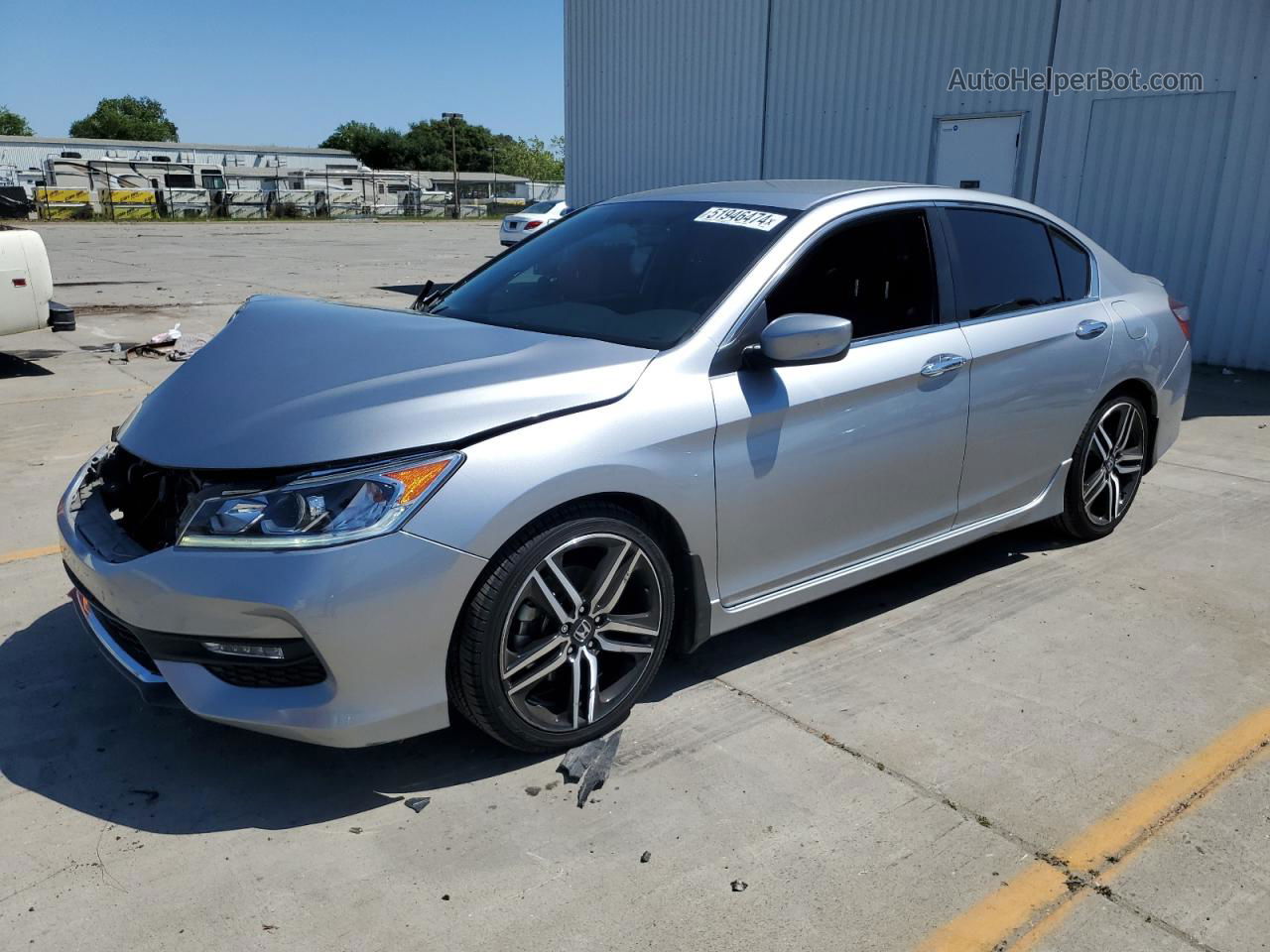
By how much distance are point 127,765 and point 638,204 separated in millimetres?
2732

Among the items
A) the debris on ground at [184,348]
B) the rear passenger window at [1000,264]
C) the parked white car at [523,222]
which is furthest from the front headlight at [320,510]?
Result: the parked white car at [523,222]

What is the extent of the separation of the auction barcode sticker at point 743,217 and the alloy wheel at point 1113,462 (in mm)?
1986

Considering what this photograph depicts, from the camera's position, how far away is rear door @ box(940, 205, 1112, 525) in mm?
4047

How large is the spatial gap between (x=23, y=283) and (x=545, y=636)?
7629 millimetres

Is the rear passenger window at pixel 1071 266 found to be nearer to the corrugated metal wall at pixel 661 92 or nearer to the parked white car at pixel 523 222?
the corrugated metal wall at pixel 661 92

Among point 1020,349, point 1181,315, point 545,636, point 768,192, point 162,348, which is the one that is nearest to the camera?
point 545,636

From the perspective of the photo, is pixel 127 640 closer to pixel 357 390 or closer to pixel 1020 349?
pixel 357 390

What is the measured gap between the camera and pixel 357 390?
2.85 meters

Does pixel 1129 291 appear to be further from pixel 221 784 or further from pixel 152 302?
pixel 152 302

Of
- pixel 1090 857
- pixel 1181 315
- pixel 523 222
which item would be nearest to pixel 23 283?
pixel 1181 315

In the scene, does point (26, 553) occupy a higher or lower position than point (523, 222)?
lower

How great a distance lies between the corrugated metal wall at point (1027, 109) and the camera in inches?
384

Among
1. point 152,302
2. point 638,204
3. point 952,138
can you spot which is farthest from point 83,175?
point 638,204

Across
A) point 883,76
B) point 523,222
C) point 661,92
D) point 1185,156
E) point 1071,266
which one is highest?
point 661,92
